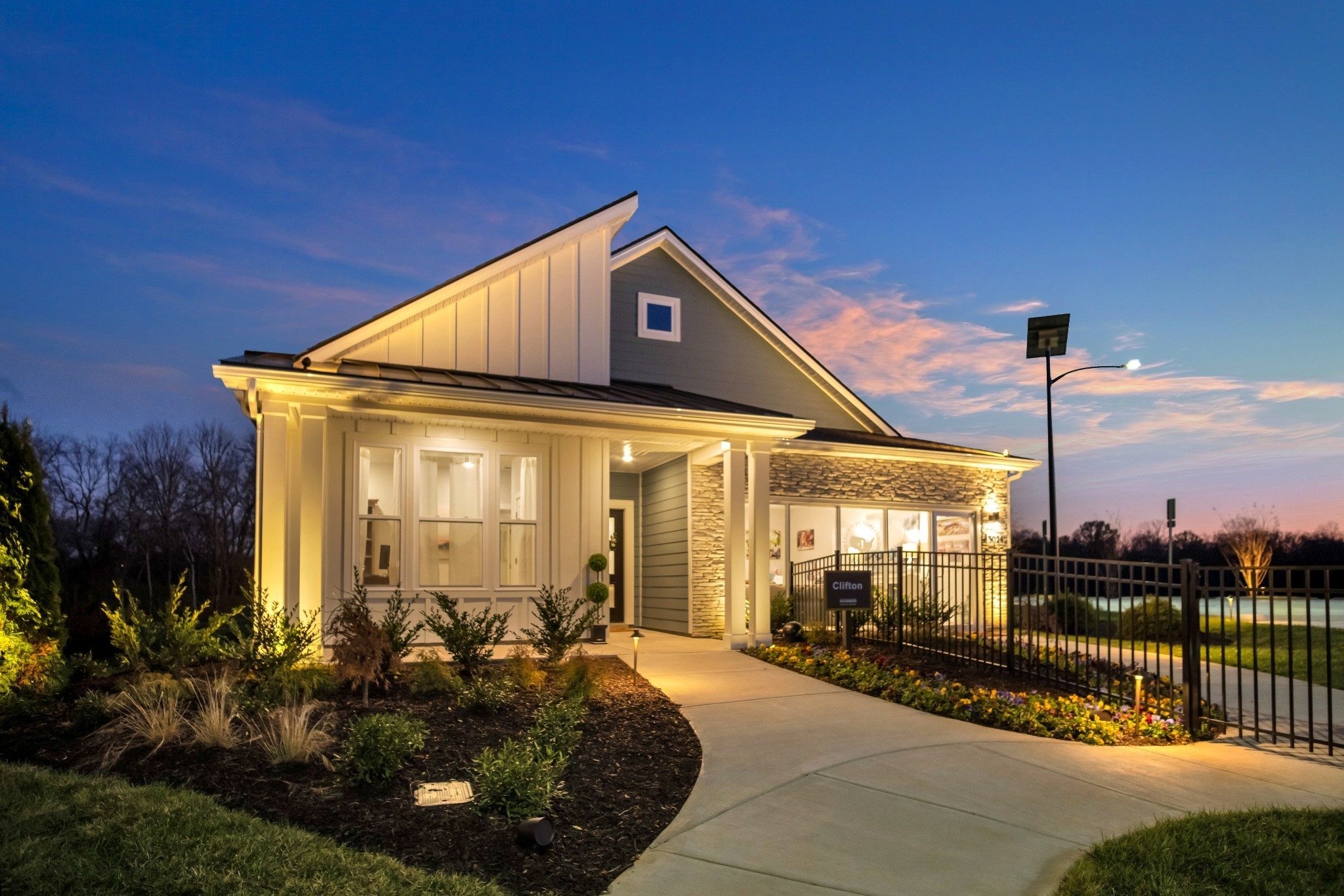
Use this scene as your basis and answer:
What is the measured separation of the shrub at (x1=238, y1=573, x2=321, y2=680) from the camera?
8039 millimetres

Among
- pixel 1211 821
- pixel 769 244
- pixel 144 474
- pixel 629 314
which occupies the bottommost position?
pixel 1211 821

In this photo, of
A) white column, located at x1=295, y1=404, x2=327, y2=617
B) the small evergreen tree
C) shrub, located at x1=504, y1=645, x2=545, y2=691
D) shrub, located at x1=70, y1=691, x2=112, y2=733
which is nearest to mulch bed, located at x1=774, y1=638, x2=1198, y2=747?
shrub, located at x1=504, y1=645, x2=545, y2=691

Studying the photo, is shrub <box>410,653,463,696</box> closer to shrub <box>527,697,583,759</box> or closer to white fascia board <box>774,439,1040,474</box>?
shrub <box>527,697,583,759</box>

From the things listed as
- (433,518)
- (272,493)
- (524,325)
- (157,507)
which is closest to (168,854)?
(272,493)

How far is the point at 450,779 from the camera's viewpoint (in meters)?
5.71

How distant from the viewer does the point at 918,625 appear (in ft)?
38.1

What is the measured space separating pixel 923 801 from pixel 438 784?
10.4 feet

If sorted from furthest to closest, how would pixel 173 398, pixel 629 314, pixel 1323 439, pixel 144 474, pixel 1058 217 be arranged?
pixel 173 398 → pixel 144 474 → pixel 1323 439 → pixel 1058 217 → pixel 629 314

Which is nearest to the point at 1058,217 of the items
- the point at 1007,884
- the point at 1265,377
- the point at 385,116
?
the point at 1265,377

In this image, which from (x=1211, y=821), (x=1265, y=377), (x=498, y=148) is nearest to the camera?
(x=1211, y=821)

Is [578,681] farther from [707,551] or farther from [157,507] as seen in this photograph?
[157,507]

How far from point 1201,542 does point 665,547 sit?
132ft

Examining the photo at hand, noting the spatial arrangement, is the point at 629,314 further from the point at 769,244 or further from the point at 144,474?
the point at 144,474

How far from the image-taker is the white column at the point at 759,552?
12.6 metres
